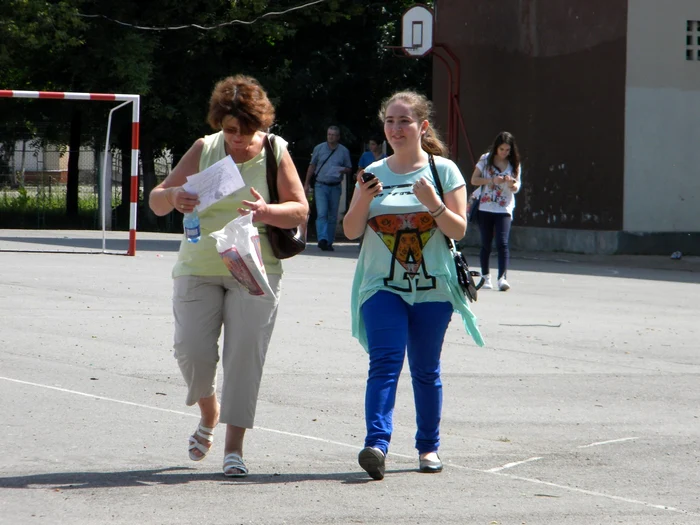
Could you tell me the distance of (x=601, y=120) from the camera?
21391 millimetres

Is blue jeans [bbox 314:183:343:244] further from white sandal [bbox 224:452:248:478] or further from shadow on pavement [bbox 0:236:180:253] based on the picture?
white sandal [bbox 224:452:248:478]

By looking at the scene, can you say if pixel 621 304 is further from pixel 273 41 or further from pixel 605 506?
pixel 273 41

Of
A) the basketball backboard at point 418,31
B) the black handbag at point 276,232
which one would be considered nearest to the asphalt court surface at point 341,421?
the black handbag at point 276,232

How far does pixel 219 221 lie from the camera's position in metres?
5.71

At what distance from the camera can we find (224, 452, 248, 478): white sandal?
562cm

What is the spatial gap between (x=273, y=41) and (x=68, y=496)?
91.6 feet

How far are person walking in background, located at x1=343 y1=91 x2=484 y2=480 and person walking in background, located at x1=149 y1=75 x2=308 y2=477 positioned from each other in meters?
0.40

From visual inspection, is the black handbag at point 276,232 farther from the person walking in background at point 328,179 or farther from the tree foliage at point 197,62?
Result: the tree foliage at point 197,62

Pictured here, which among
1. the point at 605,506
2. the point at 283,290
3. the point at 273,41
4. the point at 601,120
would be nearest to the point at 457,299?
the point at 605,506

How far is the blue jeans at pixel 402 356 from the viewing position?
579 cm

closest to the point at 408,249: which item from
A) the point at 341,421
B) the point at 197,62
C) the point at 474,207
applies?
the point at 341,421

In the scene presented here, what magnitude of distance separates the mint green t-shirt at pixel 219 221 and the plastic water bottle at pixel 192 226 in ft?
0.19

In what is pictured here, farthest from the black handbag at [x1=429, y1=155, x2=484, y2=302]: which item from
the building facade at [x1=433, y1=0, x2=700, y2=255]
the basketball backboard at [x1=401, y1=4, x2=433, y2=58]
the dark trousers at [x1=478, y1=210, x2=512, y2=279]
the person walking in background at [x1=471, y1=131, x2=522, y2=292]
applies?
the basketball backboard at [x1=401, y1=4, x2=433, y2=58]

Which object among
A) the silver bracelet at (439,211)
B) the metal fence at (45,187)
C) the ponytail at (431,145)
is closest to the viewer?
the silver bracelet at (439,211)
